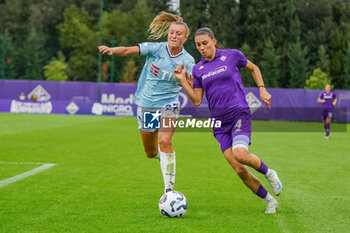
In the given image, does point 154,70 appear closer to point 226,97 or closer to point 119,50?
point 119,50

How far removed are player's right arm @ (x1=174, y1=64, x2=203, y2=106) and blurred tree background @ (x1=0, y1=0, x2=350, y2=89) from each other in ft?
98.9

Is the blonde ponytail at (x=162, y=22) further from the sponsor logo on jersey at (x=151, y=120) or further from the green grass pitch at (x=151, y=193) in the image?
the green grass pitch at (x=151, y=193)

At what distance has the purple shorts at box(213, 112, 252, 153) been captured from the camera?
649 centimetres

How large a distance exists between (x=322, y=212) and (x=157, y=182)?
3.17 metres

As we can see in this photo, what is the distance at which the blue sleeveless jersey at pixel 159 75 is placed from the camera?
7.52m

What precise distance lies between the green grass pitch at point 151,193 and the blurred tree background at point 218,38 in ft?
80.7

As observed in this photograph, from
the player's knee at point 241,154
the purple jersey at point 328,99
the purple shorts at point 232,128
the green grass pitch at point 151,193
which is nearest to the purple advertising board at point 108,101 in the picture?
the purple jersey at point 328,99

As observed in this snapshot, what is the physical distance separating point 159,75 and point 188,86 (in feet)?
3.77

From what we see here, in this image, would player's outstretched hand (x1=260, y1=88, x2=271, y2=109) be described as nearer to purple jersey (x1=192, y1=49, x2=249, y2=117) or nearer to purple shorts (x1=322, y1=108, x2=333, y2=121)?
purple jersey (x1=192, y1=49, x2=249, y2=117)

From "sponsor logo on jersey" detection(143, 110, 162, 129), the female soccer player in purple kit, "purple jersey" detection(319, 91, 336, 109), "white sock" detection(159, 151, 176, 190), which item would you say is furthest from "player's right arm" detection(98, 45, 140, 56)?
"purple jersey" detection(319, 91, 336, 109)

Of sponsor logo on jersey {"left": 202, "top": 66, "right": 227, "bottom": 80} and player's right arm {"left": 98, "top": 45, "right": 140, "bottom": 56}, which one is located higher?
player's right arm {"left": 98, "top": 45, "right": 140, "bottom": 56}

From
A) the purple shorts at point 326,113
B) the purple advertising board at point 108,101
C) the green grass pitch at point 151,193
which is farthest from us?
the purple advertising board at point 108,101

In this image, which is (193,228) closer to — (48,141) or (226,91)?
(226,91)

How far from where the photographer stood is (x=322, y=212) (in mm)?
6734
